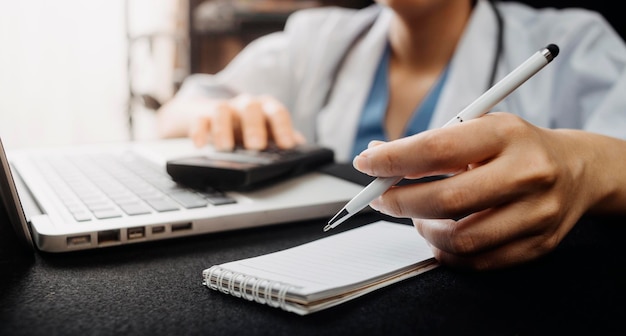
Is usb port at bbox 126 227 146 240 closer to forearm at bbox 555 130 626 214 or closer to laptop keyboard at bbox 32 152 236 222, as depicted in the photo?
laptop keyboard at bbox 32 152 236 222

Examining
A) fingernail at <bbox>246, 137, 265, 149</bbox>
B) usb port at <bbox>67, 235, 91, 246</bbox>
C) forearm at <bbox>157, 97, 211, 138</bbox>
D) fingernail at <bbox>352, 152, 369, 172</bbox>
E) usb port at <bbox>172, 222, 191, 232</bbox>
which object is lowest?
forearm at <bbox>157, 97, 211, 138</bbox>

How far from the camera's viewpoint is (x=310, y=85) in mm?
960

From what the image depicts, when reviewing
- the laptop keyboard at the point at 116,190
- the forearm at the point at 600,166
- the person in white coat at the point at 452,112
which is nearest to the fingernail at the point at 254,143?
the person in white coat at the point at 452,112

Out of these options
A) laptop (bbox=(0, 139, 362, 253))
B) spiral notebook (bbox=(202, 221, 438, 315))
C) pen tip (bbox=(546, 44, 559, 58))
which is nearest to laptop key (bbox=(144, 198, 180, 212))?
laptop (bbox=(0, 139, 362, 253))

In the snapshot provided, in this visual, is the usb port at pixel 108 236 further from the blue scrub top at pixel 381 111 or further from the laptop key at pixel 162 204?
the blue scrub top at pixel 381 111

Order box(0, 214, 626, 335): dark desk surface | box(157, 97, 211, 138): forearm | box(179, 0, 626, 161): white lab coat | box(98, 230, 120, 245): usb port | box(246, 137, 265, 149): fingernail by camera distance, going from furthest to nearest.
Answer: box(157, 97, 211, 138): forearm → box(179, 0, 626, 161): white lab coat → box(246, 137, 265, 149): fingernail → box(98, 230, 120, 245): usb port → box(0, 214, 626, 335): dark desk surface

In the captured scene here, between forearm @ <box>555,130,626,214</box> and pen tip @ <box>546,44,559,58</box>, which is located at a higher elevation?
pen tip @ <box>546,44,559,58</box>

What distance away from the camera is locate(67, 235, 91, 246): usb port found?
0.35 m

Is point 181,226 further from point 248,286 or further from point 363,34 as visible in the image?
point 363,34

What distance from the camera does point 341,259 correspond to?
33 centimetres

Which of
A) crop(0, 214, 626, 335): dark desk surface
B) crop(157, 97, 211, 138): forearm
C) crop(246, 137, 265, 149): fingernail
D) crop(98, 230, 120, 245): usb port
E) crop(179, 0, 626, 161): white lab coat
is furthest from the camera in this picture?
crop(157, 97, 211, 138): forearm

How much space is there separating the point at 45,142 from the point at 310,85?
3.53 ft

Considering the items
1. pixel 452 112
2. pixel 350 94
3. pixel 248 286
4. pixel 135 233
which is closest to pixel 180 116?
pixel 350 94

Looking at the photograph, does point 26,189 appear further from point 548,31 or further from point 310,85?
point 548,31
